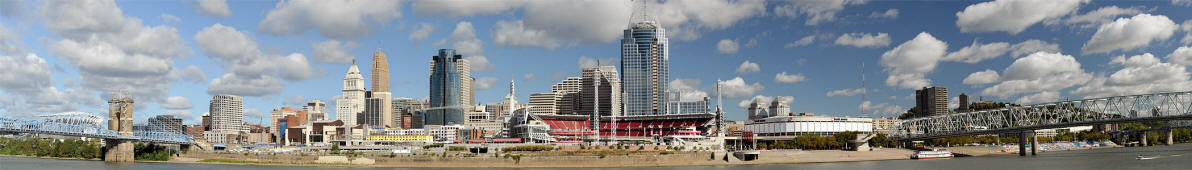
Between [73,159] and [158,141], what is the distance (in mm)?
16248

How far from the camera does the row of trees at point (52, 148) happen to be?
164250 millimetres

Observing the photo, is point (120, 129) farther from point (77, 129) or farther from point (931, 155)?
point (931, 155)

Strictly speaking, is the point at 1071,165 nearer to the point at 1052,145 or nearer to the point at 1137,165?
the point at 1137,165

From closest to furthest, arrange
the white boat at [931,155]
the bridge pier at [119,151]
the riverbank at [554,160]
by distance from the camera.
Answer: the riverbank at [554,160]
the white boat at [931,155]
the bridge pier at [119,151]

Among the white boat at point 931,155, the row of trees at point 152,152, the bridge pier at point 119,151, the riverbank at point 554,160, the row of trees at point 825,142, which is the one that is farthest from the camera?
the row of trees at point 825,142

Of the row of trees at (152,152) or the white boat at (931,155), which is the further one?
the row of trees at (152,152)

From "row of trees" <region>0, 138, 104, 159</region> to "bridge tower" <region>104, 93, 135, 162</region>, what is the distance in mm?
3252

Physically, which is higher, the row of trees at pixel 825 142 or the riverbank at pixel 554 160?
the row of trees at pixel 825 142

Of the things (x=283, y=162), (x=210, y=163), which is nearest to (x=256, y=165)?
(x=283, y=162)

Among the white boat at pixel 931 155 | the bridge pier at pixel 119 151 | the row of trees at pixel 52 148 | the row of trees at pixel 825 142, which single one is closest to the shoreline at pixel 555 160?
the white boat at pixel 931 155

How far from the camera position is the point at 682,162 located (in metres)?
132

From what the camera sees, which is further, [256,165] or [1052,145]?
[1052,145]

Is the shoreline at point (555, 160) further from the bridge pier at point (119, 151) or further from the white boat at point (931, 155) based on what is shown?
the bridge pier at point (119, 151)

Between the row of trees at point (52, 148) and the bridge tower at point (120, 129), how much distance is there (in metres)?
3.25
